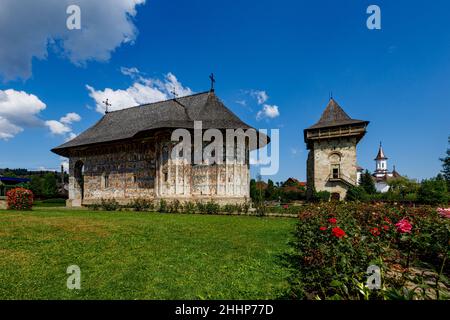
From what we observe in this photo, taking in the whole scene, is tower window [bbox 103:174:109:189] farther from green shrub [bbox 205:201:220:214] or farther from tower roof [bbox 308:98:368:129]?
tower roof [bbox 308:98:368:129]

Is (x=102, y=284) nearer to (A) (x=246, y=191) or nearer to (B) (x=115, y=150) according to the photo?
(A) (x=246, y=191)

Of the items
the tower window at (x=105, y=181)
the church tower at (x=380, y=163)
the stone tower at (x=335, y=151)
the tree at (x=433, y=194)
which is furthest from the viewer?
the church tower at (x=380, y=163)

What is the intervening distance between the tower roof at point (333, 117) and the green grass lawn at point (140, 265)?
23315mm

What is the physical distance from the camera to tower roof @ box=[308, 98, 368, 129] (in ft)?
89.2

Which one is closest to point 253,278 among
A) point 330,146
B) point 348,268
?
point 348,268

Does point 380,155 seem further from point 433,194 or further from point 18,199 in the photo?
point 18,199

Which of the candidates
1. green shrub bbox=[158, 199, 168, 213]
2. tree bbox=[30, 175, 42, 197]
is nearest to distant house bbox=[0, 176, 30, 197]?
tree bbox=[30, 175, 42, 197]

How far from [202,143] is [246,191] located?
4.96 meters

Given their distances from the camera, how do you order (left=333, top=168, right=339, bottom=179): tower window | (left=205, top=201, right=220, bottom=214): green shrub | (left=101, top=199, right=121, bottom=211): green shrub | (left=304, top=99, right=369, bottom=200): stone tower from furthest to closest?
(left=333, top=168, right=339, bottom=179): tower window < (left=304, top=99, right=369, bottom=200): stone tower < (left=101, top=199, right=121, bottom=211): green shrub < (left=205, top=201, right=220, bottom=214): green shrub

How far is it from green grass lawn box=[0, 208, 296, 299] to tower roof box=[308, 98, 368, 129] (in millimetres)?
23315

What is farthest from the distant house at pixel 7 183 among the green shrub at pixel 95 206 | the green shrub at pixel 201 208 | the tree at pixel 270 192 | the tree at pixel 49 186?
the tree at pixel 270 192

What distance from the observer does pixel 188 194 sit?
698 inches

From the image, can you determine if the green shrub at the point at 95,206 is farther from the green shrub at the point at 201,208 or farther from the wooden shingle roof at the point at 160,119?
the green shrub at the point at 201,208

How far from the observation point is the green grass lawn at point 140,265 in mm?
3309
